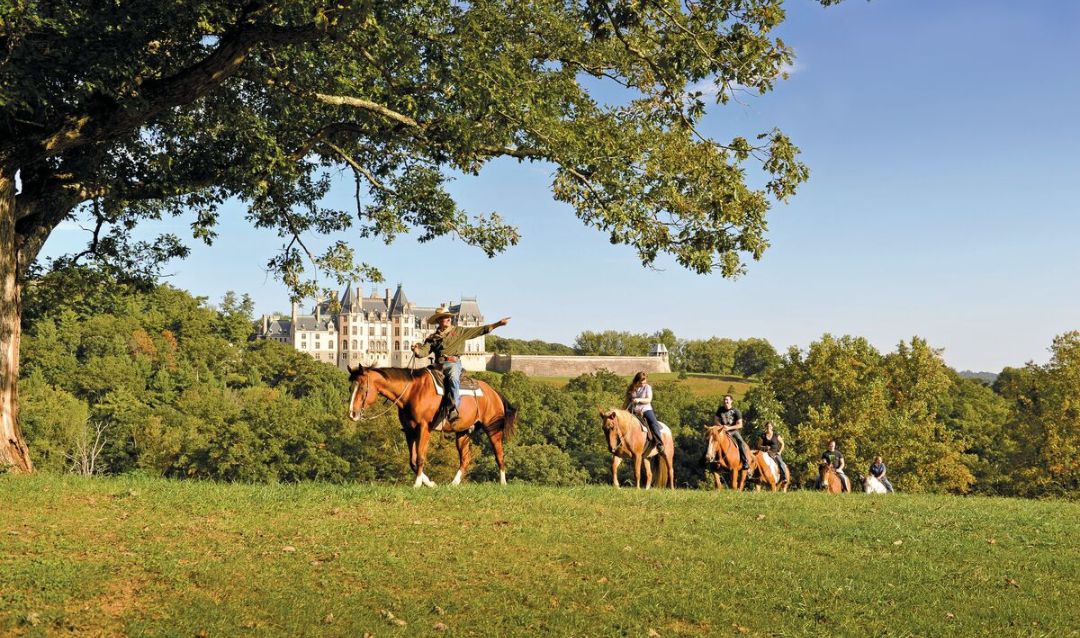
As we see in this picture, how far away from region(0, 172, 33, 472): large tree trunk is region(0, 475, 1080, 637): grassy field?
150cm

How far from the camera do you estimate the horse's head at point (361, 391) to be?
16.8 m

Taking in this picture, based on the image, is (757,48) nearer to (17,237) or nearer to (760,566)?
(760,566)

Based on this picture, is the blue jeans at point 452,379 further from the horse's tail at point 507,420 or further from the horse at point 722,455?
the horse at point 722,455

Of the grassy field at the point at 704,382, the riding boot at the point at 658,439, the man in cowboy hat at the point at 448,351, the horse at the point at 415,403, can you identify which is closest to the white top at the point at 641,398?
the riding boot at the point at 658,439

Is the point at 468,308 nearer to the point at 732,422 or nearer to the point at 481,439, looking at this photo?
the point at 481,439

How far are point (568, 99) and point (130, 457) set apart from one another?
7139 cm

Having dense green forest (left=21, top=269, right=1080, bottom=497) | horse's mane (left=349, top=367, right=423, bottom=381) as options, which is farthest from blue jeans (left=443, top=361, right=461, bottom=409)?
dense green forest (left=21, top=269, right=1080, bottom=497)

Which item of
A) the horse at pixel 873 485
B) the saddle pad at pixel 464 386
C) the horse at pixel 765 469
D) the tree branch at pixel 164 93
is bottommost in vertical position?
the horse at pixel 873 485

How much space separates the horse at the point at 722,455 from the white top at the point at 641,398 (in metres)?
2.00

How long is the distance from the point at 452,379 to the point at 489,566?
21.0ft

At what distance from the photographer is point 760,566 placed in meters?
12.9

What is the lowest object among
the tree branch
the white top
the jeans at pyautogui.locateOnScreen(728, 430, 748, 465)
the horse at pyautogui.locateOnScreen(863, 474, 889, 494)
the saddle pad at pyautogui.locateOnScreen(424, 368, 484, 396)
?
the horse at pyautogui.locateOnScreen(863, 474, 889, 494)

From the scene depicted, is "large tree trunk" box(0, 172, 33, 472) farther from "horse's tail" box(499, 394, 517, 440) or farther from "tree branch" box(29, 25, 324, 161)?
"horse's tail" box(499, 394, 517, 440)

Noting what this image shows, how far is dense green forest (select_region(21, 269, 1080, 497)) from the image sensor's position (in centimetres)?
5022
